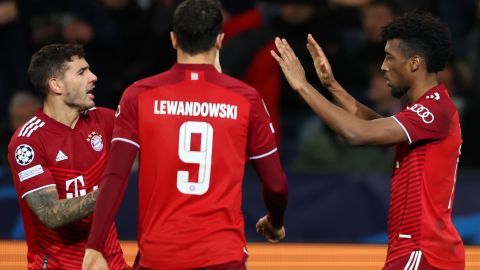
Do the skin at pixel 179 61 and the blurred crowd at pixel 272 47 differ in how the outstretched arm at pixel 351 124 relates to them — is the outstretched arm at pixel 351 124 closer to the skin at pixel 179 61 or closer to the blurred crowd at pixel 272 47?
the skin at pixel 179 61

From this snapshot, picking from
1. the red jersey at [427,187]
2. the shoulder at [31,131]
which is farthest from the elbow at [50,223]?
the red jersey at [427,187]

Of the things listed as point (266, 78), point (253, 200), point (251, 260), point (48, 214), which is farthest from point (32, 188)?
point (266, 78)

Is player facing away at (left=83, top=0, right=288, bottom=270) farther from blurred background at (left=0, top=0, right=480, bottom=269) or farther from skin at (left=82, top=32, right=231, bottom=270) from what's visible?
blurred background at (left=0, top=0, right=480, bottom=269)

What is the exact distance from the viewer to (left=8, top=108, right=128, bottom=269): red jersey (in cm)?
541

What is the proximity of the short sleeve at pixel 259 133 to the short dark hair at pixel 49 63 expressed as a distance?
4.26 feet

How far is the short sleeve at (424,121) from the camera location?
521 cm

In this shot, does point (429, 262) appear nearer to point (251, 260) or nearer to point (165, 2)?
point (251, 260)

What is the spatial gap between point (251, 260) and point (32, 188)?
2691 mm

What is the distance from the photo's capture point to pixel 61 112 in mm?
5637

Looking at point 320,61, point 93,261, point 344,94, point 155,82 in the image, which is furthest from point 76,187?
point 344,94

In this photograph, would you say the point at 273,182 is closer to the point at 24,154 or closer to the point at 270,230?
the point at 270,230

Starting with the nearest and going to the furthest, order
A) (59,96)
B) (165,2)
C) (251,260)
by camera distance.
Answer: (59,96), (251,260), (165,2)

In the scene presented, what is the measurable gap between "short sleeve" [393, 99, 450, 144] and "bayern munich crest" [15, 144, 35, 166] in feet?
5.77

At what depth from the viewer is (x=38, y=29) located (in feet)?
34.4
